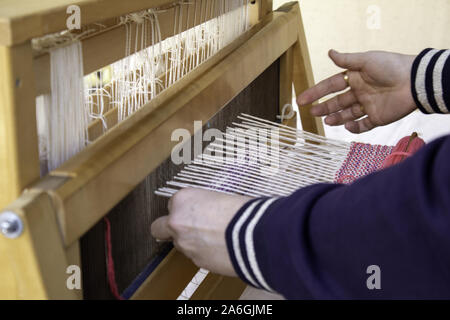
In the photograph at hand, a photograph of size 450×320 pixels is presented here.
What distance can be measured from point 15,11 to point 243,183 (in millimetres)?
562

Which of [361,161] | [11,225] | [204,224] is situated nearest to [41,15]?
[11,225]

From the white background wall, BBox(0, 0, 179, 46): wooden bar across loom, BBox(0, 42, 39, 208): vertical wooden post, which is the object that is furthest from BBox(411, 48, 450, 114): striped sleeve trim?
the white background wall

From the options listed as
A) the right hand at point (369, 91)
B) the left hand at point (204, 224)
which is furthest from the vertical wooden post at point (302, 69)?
the left hand at point (204, 224)

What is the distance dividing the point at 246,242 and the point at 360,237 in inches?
5.8

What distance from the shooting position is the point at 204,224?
799 millimetres

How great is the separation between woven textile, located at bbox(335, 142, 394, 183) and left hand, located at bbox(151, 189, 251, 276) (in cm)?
42

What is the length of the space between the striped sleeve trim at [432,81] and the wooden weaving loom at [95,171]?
0.36 m

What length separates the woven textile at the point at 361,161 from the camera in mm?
1185

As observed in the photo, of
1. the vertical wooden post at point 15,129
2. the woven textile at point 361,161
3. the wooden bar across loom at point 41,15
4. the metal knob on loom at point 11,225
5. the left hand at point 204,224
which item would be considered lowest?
the woven textile at point 361,161

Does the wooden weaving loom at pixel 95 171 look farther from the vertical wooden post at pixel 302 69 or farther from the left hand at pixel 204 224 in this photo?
the vertical wooden post at pixel 302 69

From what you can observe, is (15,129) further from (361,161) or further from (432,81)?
(432,81)

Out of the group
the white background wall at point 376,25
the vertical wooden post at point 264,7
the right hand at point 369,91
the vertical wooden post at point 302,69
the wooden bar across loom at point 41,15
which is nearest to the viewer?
the wooden bar across loom at point 41,15
